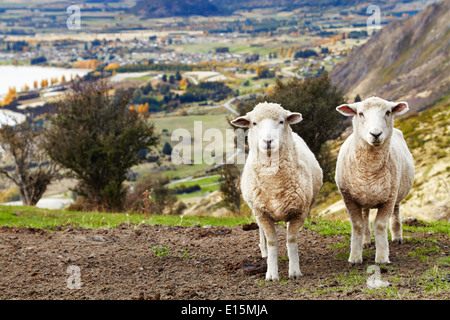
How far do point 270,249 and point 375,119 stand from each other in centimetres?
309

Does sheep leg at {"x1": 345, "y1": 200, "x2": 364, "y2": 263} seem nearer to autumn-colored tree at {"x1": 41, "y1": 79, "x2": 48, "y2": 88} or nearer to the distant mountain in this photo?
the distant mountain

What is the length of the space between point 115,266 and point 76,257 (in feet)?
3.40

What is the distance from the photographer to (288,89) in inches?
1315

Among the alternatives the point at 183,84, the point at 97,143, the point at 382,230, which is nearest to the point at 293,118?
the point at 382,230

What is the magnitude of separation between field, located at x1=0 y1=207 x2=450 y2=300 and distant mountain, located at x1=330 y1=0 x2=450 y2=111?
76.7 meters

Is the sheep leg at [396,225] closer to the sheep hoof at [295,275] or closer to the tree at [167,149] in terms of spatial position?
the sheep hoof at [295,275]

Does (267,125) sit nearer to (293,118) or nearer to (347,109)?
(293,118)

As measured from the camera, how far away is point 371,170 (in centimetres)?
938

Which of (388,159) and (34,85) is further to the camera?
(34,85)

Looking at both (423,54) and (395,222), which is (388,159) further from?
(423,54)

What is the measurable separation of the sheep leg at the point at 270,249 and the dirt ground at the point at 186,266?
0.24m

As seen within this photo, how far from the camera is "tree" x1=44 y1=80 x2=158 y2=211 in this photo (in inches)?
1234

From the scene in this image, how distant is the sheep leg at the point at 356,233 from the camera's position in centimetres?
974
